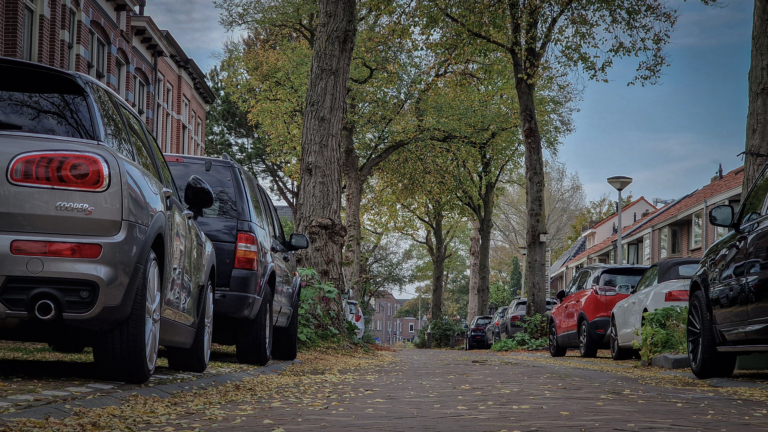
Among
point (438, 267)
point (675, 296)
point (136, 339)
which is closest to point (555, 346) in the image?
point (675, 296)

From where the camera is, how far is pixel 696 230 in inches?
1635

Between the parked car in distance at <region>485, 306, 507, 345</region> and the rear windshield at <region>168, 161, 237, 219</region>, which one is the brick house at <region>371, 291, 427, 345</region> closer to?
the parked car in distance at <region>485, 306, 507, 345</region>

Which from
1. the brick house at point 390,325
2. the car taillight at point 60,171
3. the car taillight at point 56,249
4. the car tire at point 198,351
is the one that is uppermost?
the car taillight at point 60,171

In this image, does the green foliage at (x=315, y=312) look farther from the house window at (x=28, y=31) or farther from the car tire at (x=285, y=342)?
the house window at (x=28, y=31)

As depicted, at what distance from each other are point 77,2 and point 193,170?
18.2 metres

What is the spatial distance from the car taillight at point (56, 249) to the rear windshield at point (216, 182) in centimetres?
382

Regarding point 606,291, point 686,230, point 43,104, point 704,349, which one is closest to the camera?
point 43,104

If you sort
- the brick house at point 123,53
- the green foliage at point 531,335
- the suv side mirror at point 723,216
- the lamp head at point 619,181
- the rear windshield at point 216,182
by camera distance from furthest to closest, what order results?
the lamp head at point 619,181, the green foliage at point 531,335, the brick house at point 123,53, the rear windshield at point 216,182, the suv side mirror at point 723,216

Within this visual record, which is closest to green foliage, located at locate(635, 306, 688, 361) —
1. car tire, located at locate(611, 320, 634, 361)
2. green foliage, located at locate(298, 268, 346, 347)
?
car tire, located at locate(611, 320, 634, 361)

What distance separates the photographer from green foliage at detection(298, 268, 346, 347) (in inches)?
537

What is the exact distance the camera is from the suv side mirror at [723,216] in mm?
8180

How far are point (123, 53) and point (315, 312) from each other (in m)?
19.1

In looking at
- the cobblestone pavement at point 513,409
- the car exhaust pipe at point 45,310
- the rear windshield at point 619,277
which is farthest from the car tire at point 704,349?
the rear windshield at point 619,277

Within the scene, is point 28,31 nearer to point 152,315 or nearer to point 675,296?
point 675,296
